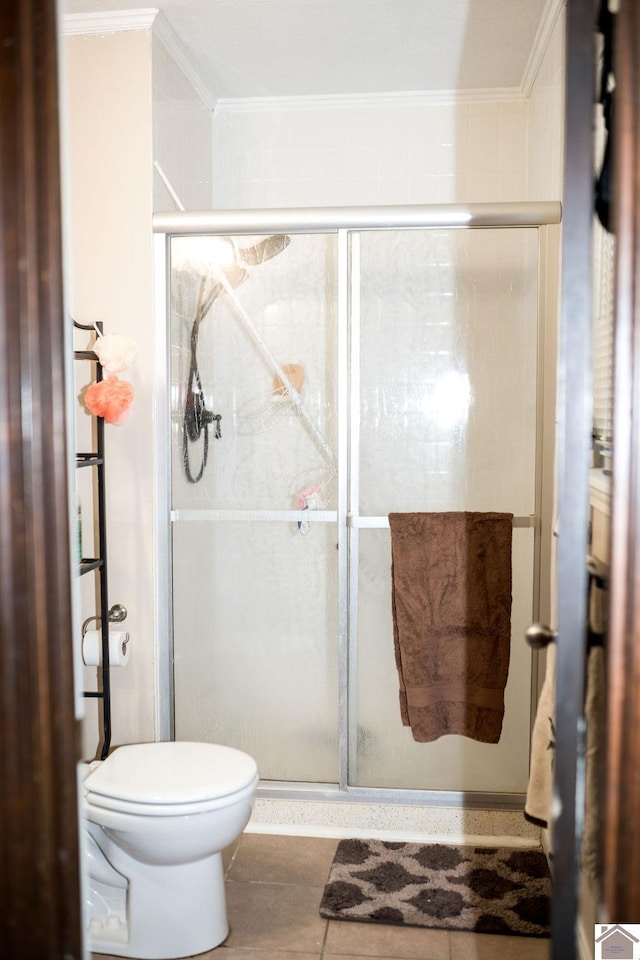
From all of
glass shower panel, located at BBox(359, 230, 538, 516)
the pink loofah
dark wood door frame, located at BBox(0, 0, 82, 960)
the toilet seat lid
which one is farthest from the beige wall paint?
dark wood door frame, located at BBox(0, 0, 82, 960)

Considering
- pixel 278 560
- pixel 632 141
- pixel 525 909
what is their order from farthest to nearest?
pixel 278 560
pixel 525 909
pixel 632 141

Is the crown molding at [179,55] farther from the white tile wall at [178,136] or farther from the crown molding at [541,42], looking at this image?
the crown molding at [541,42]

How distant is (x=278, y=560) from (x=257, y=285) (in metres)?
0.87

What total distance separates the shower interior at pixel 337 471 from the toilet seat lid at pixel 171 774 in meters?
0.46

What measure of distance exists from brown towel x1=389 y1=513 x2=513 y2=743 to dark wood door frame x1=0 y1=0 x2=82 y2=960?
1.53 meters

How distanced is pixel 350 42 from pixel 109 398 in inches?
57.3

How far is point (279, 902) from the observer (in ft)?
7.37

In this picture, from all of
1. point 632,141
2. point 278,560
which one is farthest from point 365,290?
point 632,141

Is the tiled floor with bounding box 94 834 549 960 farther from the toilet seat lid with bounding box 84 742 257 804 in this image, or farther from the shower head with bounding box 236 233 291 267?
the shower head with bounding box 236 233 291 267

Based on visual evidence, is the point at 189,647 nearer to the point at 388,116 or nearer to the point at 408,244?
the point at 408,244

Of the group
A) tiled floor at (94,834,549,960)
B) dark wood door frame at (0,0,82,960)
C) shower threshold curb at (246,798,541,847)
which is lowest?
tiled floor at (94,834,549,960)

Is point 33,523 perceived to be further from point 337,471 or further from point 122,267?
point 122,267

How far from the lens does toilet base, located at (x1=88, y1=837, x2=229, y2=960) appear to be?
6.64ft

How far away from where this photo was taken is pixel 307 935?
6.91 feet
